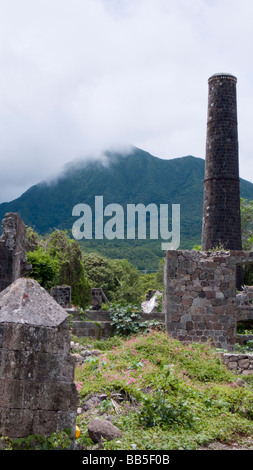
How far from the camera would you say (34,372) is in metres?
4.87

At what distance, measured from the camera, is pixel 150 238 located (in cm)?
8631

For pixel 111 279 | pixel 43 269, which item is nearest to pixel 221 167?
pixel 43 269

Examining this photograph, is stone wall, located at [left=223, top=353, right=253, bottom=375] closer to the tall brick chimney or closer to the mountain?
the tall brick chimney

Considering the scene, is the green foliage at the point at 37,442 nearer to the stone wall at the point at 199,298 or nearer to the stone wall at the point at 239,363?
the stone wall at the point at 239,363

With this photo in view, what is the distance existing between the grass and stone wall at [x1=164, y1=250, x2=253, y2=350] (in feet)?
9.00

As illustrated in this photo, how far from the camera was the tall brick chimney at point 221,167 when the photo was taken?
104 ft

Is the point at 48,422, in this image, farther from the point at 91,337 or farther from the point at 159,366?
the point at 91,337

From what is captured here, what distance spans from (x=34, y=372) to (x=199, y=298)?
9.17m


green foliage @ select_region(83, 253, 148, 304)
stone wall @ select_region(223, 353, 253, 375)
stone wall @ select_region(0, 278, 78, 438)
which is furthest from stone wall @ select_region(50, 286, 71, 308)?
green foliage @ select_region(83, 253, 148, 304)

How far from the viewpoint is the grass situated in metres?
6.49

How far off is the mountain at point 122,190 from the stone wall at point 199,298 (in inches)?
2824

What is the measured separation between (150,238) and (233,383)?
76.9 m
